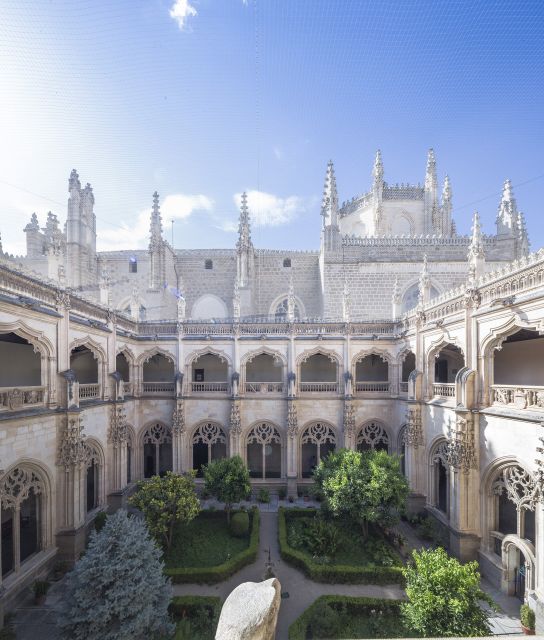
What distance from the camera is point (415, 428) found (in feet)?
58.6

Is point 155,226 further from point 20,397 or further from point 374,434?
point 374,434

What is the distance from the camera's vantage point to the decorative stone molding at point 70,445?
13.9 meters

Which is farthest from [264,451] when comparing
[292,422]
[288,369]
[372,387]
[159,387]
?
[372,387]

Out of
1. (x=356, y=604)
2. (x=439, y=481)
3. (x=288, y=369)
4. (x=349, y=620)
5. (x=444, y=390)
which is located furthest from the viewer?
(x=288, y=369)

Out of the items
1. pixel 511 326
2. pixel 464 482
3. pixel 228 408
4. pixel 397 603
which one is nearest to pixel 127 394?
pixel 228 408

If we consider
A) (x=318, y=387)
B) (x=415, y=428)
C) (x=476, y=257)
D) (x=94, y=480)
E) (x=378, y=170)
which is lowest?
(x=94, y=480)

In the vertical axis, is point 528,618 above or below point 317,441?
below

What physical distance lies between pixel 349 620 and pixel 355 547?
3999 mm

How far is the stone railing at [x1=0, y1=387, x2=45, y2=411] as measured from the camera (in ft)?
39.0

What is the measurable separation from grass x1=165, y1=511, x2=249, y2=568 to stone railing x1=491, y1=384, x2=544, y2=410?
1246cm

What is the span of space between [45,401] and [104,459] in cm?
549

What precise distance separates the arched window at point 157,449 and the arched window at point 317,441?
28.9ft

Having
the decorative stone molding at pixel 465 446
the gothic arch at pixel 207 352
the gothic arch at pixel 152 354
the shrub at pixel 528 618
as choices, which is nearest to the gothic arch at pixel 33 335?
the gothic arch at pixel 152 354

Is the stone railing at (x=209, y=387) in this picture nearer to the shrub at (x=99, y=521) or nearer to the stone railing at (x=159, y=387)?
the stone railing at (x=159, y=387)
